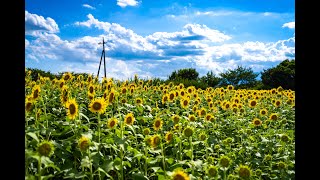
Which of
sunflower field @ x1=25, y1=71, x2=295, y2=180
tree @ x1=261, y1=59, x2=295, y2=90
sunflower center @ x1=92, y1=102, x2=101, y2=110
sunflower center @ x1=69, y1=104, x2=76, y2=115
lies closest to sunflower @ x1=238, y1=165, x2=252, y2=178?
sunflower field @ x1=25, y1=71, x2=295, y2=180

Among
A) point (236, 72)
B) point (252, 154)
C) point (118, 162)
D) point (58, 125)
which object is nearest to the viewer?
point (118, 162)

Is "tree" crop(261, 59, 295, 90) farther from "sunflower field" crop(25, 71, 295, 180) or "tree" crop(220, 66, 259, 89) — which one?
"sunflower field" crop(25, 71, 295, 180)

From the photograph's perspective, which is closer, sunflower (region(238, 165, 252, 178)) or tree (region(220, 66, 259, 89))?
sunflower (region(238, 165, 252, 178))

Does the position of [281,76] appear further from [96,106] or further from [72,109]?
[72,109]

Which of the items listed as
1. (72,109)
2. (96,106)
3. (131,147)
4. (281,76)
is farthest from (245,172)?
(281,76)

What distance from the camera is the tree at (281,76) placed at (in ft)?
104

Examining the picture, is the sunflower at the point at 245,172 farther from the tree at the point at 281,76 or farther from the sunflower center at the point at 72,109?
the tree at the point at 281,76

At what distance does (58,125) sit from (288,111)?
5169 mm

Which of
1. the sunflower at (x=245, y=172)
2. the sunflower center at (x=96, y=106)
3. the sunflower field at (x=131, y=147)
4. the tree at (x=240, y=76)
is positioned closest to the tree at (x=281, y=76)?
the tree at (x=240, y=76)

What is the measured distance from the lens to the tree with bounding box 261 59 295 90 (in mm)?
31711

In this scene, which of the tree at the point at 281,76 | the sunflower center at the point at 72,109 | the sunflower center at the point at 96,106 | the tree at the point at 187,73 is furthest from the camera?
the tree at the point at 187,73
